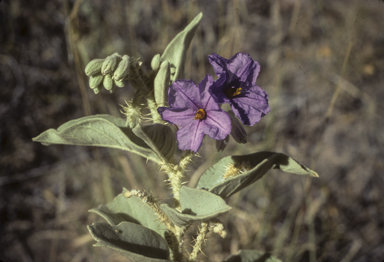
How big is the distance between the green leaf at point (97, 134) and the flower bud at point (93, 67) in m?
0.24

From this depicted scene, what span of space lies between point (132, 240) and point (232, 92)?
981 millimetres

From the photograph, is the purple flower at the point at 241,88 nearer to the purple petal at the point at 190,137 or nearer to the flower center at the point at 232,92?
the flower center at the point at 232,92

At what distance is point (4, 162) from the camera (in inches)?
200

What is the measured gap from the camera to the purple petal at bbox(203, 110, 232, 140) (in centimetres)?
166

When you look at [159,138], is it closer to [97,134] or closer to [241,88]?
[97,134]

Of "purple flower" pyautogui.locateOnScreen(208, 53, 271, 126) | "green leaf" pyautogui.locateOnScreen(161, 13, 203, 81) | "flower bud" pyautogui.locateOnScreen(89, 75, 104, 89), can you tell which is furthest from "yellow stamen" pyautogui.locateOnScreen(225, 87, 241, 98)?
"flower bud" pyautogui.locateOnScreen(89, 75, 104, 89)

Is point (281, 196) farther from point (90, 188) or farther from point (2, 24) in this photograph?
point (2, 24)

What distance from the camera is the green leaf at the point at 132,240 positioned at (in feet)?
5.19

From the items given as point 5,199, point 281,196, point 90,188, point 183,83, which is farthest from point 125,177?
point 183,83

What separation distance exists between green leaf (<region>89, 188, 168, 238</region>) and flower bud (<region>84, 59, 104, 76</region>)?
2.59ft

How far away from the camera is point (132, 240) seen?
1759 millimetres

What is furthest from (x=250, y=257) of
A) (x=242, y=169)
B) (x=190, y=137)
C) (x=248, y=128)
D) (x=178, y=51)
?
(x=248, y=128)

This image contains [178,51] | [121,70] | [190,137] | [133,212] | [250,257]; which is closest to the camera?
[121,70]

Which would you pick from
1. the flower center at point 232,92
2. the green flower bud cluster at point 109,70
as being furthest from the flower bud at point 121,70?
the flower center at point 232,92
